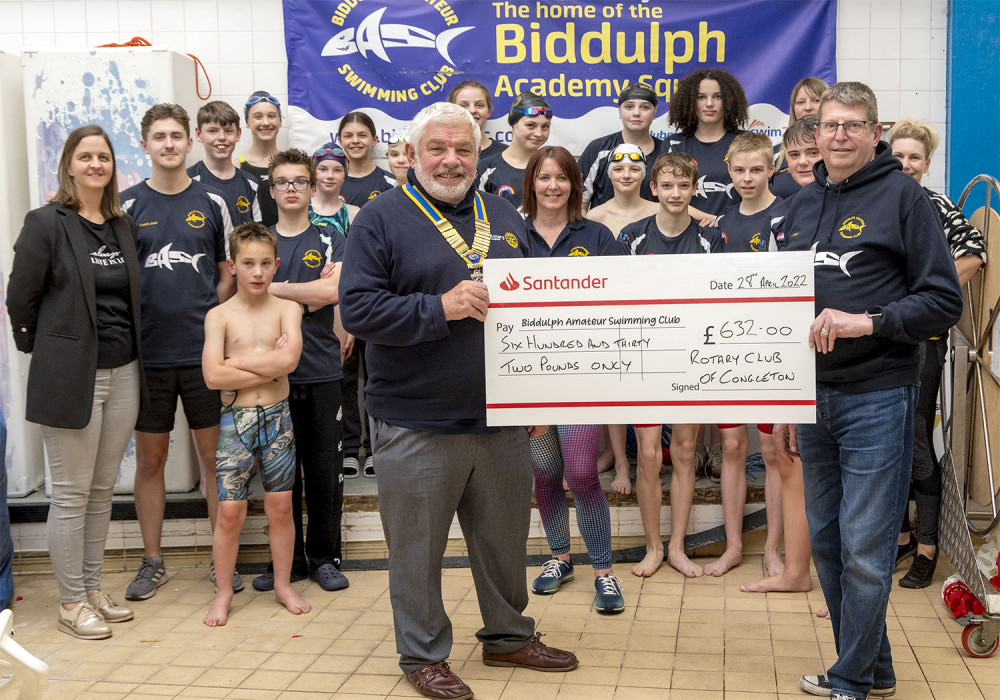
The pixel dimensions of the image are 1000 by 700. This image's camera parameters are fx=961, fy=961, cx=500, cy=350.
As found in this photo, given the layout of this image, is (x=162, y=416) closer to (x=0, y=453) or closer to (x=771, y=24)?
(x=0, y=453)

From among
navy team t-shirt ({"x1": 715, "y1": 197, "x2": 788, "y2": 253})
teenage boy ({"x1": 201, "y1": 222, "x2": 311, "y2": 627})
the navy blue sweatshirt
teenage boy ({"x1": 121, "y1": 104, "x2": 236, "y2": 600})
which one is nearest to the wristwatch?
the navy blue sweatshirt

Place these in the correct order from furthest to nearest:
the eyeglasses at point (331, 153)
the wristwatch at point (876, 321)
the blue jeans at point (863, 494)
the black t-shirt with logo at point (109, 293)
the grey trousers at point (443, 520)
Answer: the eyeglasses at point (331, 153)
the black t-shirt with logo at point (109, 293)
the grey trousers at point (443, 520)
the blue jeans at point (863, 494)
the wristwatch at point (876, 321)

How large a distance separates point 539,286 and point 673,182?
1.53 m

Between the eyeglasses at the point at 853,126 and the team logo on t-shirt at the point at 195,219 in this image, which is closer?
the eyeglasses at the point at 853,126

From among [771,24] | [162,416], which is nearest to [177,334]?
[162,416]

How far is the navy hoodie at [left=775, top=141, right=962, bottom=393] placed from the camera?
Result: 2.79 metres

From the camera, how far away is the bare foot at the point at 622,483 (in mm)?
4785

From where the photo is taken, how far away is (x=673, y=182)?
445 cm

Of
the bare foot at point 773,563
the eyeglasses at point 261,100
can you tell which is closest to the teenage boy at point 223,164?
the eyeglasses at point 261,100

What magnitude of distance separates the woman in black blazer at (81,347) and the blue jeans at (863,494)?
280cm

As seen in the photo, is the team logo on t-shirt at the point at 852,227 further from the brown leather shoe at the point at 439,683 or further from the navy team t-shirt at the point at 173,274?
the navy team t-shirt at the point at 173,274

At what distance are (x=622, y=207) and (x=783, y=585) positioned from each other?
1.99 metres

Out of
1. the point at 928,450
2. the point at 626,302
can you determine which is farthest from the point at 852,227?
the point at 928,450

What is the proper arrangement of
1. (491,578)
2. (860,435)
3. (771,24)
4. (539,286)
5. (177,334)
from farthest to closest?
(771,24) → (177,334) → (491,578) → (539,286) → (860,435)
